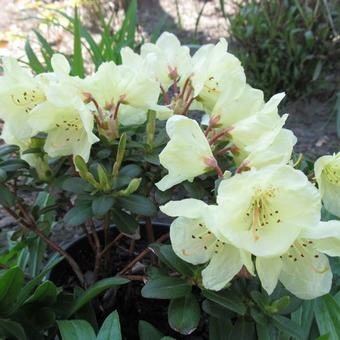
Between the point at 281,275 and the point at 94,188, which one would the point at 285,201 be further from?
the point at 94,188

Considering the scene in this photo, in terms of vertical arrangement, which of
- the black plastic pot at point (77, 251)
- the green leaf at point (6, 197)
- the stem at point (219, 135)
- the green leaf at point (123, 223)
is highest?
the stem at point (219, 135)

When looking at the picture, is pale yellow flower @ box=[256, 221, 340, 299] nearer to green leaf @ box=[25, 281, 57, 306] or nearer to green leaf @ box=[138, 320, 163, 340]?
green leaf @ box=[138, 320, 163, 340]

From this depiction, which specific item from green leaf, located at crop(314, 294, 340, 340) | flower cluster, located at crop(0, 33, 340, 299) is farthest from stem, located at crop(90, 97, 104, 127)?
green leaf, located at crop(314, 294, 340, 340)

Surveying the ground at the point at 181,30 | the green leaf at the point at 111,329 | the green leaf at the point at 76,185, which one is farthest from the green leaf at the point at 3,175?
the ground at the point at 181,30

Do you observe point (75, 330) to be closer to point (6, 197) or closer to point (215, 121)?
point (6, 197)

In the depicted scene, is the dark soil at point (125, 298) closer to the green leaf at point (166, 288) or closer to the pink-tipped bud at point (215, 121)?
the green leaf at point (166, 288)

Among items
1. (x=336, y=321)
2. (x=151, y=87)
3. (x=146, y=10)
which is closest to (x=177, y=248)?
(x=151, y=87)

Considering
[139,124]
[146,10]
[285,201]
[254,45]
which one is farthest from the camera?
[146,10]
